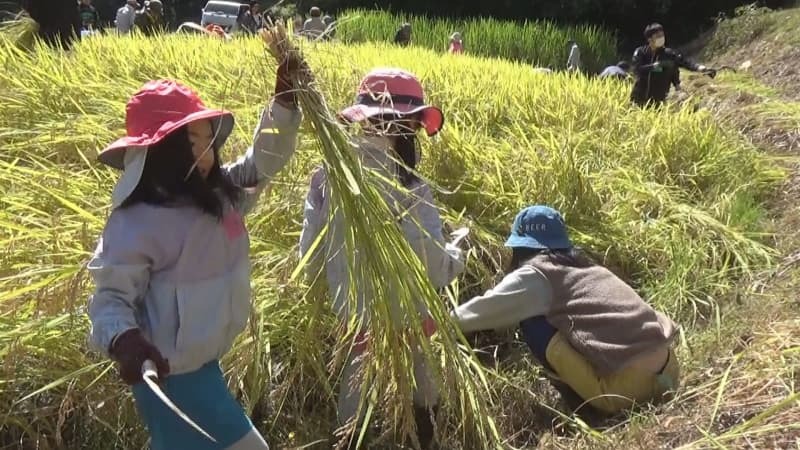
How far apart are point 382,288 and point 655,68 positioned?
14.8ft

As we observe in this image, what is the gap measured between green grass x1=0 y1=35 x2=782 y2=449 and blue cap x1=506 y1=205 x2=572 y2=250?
15.0 inches

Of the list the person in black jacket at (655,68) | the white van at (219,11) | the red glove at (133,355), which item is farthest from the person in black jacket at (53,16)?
the white van at (219,11)

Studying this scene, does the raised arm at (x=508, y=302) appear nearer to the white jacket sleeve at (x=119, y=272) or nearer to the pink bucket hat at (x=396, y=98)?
the pink bucket hat at (x=396, y=98)

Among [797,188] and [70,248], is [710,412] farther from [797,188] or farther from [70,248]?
[797,188]

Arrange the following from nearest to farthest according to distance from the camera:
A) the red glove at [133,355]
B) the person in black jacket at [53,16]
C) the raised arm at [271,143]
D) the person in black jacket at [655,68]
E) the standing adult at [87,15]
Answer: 1. the red glove at [133,355]
2. the raised arm at [271,143]
3. the person in black jacket at [53,16]
4. the person in black jacket at [655,68]
5. the standing adult at [87,15]

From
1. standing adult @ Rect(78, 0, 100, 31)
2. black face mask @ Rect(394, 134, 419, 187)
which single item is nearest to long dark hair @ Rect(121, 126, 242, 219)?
black face mask @ Rect(394, 134, 419, 187)

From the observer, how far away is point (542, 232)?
2.27 metres

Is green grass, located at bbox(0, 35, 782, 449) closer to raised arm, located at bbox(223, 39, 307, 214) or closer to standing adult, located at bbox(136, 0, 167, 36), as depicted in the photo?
raised arm, located at bbox(223, 39, 307, 214)

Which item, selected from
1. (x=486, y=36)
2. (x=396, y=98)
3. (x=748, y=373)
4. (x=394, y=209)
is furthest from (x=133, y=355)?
(x=486, y=36)

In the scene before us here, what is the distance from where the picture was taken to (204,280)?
1535 millimetres

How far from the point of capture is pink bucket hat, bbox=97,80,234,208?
1.48 m

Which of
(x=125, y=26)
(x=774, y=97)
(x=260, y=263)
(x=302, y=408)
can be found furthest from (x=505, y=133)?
(x=125, y=26)

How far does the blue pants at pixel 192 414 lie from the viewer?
1527 mm

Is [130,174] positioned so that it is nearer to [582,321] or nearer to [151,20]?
[582,321]
